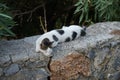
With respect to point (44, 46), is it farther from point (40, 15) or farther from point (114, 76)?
point (40, 15)

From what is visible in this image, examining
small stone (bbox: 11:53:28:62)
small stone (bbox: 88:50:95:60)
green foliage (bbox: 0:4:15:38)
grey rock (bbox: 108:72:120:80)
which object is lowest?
grey rock (bbox: 108:72:120:80)

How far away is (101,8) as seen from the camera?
175 inches

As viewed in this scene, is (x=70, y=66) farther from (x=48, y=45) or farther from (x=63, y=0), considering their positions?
(x=63, y=0)

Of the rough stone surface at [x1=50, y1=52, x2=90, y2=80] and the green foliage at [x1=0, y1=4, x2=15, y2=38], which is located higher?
the green foliage at [x1=0, y1=4, x2=15, y2=38]

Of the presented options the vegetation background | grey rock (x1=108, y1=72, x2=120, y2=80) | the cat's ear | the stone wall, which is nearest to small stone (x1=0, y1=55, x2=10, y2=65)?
the stone wall

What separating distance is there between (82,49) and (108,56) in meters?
0.31

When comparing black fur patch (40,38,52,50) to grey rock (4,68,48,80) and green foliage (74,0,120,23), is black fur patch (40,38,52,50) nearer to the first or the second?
grey rock (4,68,48,80)

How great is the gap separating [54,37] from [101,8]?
1105 mm

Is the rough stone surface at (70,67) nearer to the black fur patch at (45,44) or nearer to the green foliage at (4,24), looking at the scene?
the black fur patch at (45,44)

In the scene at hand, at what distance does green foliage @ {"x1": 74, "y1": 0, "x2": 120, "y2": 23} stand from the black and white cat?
0.72 meters

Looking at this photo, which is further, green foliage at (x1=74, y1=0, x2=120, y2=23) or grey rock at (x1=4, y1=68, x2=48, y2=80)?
green foliage at (x1=74, y1=0, x2=120, y2=23)

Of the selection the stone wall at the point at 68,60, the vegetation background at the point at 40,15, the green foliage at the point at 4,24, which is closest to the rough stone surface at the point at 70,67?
the stone wall at the point at 68,60

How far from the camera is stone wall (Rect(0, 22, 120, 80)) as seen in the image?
3471 mm

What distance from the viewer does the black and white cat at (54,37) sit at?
11.3 ft
